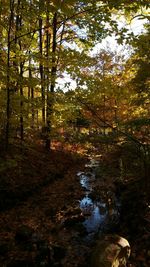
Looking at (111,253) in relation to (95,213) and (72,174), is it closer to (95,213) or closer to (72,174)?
(95,213)

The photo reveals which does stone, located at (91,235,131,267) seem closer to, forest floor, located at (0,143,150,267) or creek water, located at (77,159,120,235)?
forest floor, located at (0,143,150,267)

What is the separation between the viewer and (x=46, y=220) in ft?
32.1

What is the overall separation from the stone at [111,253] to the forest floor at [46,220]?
0.34m

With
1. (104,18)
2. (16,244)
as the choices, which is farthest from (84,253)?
(104,18)

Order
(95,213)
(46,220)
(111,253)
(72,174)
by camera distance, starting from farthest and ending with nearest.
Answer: (72,174)
(95,213)
(46,220)
(111,253)

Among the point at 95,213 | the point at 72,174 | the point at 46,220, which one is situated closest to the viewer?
the point at 46,220

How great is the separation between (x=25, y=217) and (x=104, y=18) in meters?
6.93

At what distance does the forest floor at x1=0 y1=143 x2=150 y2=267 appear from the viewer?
7.29 m

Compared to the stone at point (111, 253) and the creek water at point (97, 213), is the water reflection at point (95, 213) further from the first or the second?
the stone at point (111, 253)

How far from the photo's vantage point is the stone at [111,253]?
6340 mm

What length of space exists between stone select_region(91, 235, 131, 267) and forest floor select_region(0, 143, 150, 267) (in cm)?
34

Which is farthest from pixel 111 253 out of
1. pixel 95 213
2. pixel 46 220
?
pixel 95 213

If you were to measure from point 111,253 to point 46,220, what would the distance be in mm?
3751

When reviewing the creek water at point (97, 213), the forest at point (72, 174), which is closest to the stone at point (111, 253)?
the forest at point (72, 174)
